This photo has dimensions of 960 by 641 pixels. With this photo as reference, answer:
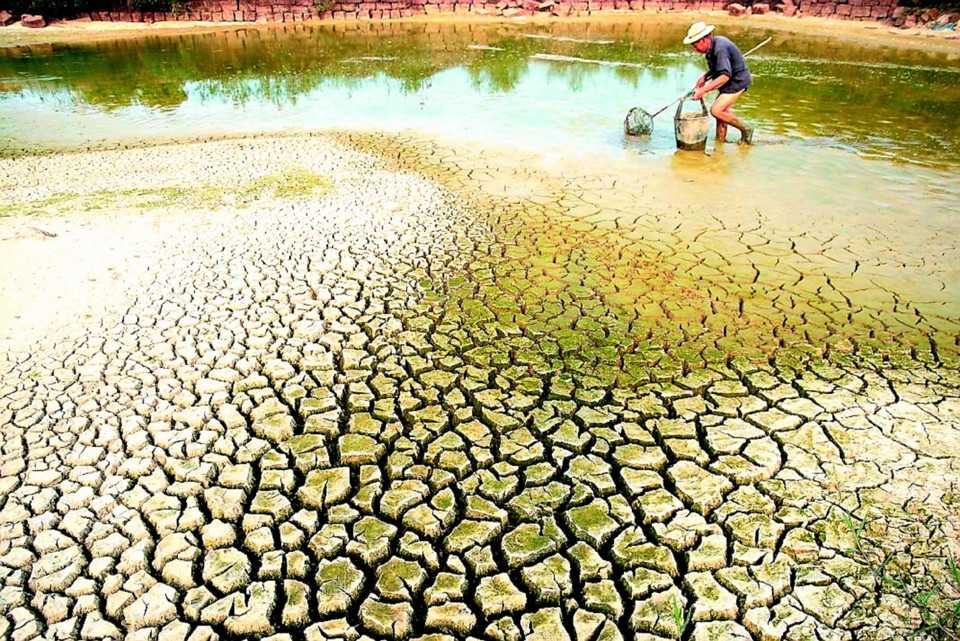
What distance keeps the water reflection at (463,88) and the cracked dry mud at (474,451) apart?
168 inches

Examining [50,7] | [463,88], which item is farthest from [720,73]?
[50,7]

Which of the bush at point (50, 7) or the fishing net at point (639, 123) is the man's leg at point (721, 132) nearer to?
the fishing net at point (639, 123)

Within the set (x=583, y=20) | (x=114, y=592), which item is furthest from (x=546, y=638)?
(x=583, y=20)

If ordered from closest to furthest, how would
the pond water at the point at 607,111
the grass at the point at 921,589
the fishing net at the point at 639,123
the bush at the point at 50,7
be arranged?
the grass at the point at 921,589 < the pond water at the point at 607,111 < the fishing net at the point at 639,123 < the bush at the point at 50,7

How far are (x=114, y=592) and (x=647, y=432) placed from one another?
8.10 feet

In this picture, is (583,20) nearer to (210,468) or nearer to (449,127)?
(449,127)

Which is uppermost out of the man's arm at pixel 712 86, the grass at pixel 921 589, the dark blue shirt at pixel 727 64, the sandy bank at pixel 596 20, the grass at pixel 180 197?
the sandy bank at pixel 596 20

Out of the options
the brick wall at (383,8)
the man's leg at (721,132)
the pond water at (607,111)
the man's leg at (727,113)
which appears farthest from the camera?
the brick wall at (383,8)

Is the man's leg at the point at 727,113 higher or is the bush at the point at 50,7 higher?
the bush at the point at 50,7

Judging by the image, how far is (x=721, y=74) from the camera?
23.5ft

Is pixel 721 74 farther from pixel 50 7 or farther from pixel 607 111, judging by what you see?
pixel 50 7

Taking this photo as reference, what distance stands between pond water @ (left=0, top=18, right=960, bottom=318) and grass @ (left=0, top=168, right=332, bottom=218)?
2.36 m

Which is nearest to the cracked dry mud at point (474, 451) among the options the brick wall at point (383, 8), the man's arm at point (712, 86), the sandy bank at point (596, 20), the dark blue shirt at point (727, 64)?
the man's arm at point (712, 86)

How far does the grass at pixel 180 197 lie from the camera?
6.09 m
